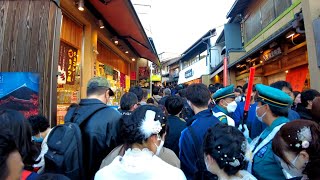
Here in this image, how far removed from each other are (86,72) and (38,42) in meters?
2.94

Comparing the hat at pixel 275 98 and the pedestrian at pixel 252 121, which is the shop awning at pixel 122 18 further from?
the hat at pixel 275 98

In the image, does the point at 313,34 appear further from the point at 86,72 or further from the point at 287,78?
the point at 86,72

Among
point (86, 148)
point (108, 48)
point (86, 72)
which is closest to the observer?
point (86, 148)

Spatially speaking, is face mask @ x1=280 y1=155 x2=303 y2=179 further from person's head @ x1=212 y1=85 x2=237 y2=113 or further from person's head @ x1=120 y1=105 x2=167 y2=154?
person's head @ x1=212 y1=85 x2=237 y2=113

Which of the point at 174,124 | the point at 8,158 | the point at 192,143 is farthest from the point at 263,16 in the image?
the point at 8,158

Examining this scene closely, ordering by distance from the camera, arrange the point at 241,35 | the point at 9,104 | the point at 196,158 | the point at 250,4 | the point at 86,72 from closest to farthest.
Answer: the point at 196,158, the point at 9,104, the point at 86,72, the point at 250,4, the point at 241,35

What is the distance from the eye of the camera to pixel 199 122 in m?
3.00

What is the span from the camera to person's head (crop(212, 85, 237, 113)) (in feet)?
15.1

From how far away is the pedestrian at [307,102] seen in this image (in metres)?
4.34

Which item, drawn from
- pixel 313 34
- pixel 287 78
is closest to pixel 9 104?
pixel 313 34

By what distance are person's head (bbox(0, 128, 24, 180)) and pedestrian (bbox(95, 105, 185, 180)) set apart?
0.62m

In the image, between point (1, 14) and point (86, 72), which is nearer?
point (1, 14)

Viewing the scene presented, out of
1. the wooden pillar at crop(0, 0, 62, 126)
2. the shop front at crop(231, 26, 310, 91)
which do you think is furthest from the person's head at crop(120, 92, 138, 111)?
the shop front at crop(231, 26, 310, 91)

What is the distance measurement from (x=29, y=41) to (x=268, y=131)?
436 cm
